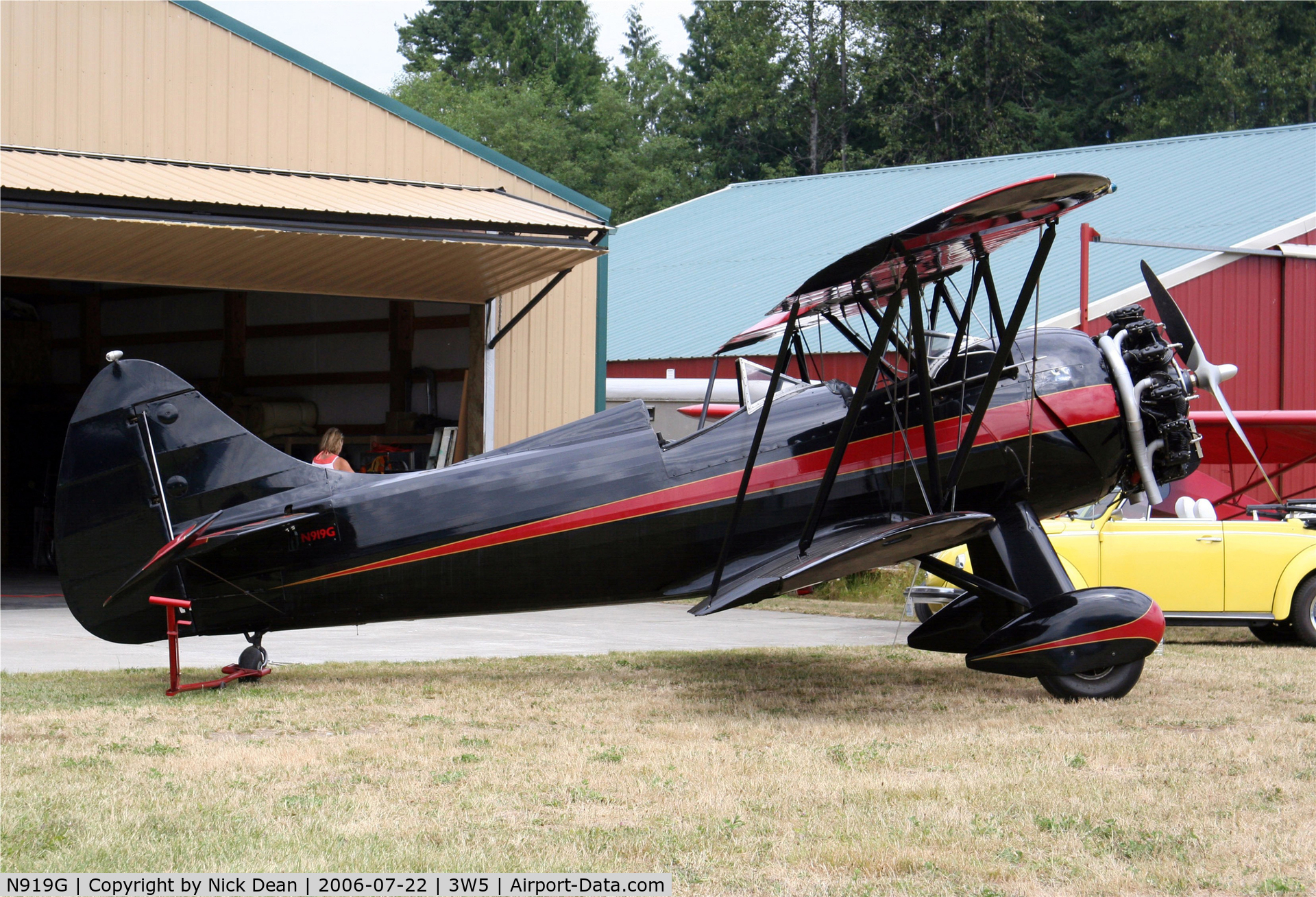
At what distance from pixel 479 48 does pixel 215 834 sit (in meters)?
63.3

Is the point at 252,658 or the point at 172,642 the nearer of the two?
the point at 172,642

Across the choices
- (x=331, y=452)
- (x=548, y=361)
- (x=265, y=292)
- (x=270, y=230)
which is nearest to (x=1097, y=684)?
(x=331, y=452)

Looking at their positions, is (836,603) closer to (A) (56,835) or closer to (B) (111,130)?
(B) (111,130)

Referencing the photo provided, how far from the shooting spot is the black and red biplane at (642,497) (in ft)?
24.8

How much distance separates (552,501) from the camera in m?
7.82

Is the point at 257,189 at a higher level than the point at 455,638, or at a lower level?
higher

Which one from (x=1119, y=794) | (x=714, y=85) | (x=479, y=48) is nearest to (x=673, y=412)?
(x=1119, y=794)

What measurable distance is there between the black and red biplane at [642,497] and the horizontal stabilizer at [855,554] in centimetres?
16

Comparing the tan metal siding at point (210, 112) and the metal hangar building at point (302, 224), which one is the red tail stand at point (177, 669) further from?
the tan metal siding at point (210, 112)

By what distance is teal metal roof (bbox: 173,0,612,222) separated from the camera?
14906mm

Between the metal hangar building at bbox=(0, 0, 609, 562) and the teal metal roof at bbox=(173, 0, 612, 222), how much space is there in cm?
3

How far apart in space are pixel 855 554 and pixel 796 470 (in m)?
1.17

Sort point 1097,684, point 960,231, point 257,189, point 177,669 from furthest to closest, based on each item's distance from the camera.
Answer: point 257,189 < point 177,669 < point 1097,684 < point 960,231

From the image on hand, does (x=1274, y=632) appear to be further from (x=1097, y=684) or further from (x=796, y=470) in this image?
(x=796, y=470)
